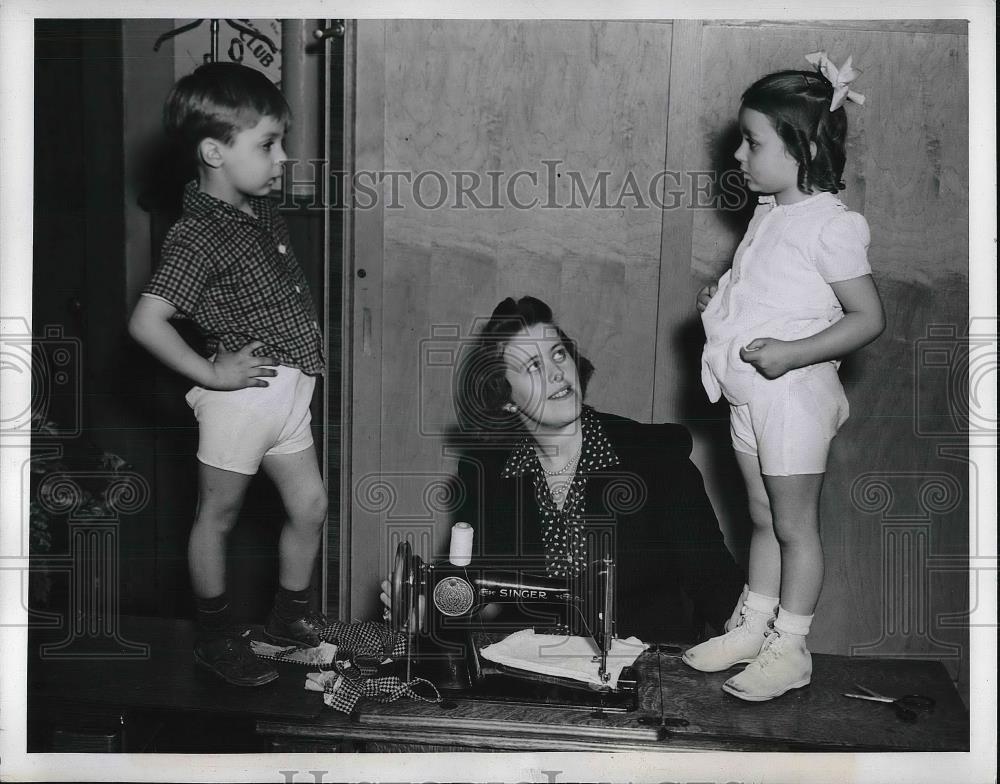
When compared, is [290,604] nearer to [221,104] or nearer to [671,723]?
[671,723]

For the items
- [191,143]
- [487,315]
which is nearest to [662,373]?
[487,315]

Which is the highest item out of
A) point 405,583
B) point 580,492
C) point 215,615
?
point 580,492

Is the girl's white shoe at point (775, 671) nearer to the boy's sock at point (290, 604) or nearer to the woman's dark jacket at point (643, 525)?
the woman's dark jacket at point (643, 525)

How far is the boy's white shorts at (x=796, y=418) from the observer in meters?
2.24

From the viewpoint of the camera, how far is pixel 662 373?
252cm

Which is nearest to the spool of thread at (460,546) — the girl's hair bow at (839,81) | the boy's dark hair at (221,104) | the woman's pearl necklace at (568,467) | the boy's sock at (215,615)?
the woman's pearl necklace at (568,467)

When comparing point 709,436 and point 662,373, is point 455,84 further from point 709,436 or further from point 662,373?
point 709,436

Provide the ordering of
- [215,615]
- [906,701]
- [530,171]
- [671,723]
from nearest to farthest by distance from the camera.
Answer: [671,723], [906,701], [215,615], [530,171]

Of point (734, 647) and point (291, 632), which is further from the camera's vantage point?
point (291, 632)

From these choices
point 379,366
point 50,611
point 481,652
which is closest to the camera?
point 481,652

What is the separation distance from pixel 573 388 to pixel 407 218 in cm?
55

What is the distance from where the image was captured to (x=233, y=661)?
90.0 inches

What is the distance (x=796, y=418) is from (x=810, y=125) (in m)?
0.59

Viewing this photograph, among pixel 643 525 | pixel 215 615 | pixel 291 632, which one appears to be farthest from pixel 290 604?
pixel 643 525
